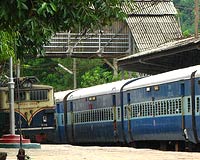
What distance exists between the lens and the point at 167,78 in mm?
25125

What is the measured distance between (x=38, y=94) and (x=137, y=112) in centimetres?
595

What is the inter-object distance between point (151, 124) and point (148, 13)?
771 inches

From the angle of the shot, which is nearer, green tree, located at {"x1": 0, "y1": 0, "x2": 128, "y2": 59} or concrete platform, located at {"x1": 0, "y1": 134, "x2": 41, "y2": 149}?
green tree, located at {"x1": 0, "y1": 0, "x2": 128, "y2": 59}

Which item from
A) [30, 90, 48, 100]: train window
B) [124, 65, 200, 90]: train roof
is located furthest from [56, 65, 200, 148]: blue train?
[30, 90, 48, 100]: train window

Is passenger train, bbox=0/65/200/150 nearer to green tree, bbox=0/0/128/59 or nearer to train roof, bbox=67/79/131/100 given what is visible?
train roof, bbox=67/79/131/100

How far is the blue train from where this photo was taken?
919 inches

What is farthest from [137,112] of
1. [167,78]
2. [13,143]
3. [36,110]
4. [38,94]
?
[13,143]

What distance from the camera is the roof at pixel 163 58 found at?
29125mm

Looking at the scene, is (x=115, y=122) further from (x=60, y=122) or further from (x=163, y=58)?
(x=60, y=122)

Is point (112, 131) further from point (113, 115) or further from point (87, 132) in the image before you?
point (87, 132)

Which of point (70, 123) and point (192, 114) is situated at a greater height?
point (70, 123)

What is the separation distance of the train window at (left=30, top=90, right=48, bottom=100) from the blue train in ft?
5.80

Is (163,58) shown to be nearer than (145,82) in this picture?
No

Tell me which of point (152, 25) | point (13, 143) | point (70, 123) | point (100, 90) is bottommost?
point (13, 143)
